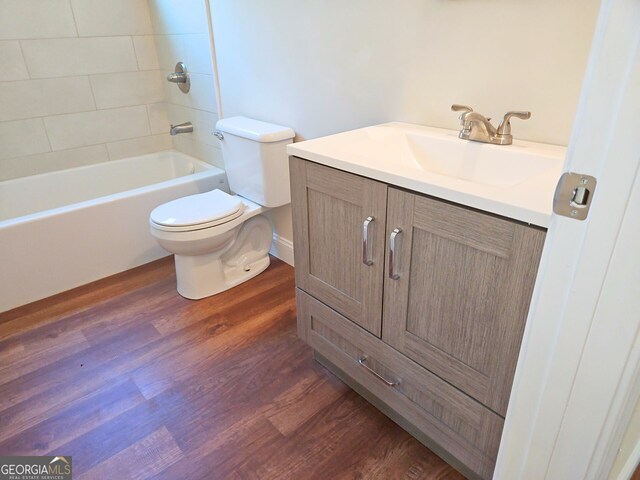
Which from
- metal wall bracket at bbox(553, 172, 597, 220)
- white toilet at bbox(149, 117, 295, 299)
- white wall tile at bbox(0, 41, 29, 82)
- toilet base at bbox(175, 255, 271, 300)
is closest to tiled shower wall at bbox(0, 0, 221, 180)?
white wall tile at bbox(0, 41, 29, 82)

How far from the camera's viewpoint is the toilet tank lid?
1990 millimetres

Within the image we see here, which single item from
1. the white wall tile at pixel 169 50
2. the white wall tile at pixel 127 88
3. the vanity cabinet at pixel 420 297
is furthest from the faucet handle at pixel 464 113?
the white wall tile at pixel 127 88

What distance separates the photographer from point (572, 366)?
26.4 inches

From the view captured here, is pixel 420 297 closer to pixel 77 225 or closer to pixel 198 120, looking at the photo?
pixel 77 225

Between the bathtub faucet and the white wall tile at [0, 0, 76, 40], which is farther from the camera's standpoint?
the bathtub faucet

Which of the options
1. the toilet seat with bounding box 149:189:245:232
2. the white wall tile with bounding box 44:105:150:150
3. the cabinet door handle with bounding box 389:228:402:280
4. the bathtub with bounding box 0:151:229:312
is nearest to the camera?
the cabinet door handle with bounding box 389:228:402:280

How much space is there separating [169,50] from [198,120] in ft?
1.61

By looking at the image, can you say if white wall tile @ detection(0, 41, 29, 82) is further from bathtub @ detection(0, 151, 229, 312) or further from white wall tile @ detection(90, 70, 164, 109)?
bathtub @ detection(0, 151, 229, 312)

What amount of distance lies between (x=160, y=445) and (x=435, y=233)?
1.13 metres

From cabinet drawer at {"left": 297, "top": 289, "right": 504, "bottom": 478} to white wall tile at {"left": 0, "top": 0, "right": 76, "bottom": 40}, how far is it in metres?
2.24

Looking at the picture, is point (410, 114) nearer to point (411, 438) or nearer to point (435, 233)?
point (435, 233)

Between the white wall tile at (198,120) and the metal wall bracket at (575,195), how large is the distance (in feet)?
7.51

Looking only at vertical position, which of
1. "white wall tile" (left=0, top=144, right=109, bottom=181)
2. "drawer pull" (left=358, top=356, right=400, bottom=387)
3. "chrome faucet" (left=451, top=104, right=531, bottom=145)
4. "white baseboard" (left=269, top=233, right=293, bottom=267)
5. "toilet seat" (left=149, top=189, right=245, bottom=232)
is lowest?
"white baseboard" (left=269, top=233, right=293, bottom=267)

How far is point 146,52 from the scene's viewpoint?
9.45 ft
